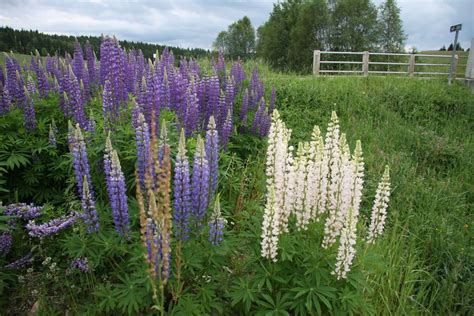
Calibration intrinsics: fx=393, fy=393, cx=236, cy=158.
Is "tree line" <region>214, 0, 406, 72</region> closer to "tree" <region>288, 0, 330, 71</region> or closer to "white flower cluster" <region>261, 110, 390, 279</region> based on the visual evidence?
"tree" <region>288, 0, 330, 71</region>

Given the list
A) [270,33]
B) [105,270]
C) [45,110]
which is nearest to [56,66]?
[45,110]

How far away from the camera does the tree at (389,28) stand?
3194 centimetres

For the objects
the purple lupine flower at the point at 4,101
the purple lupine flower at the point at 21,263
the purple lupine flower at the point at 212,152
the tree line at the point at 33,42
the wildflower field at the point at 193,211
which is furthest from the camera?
the tree line at the point at 33,42

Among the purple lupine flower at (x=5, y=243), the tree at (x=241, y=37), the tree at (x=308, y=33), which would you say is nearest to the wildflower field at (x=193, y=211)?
the purple lupine flower at (x=5, y=243)

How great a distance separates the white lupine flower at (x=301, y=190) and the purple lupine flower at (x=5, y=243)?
9.24ft

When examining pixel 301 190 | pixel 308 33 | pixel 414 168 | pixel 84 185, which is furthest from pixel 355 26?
pixel 84 185

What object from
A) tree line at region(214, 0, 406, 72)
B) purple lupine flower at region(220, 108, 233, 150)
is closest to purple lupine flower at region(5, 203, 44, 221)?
purple lupine flower at region(220, 108, 233, 150)

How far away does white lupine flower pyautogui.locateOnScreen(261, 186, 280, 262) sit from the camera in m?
2.78

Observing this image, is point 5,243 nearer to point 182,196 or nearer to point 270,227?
point 182,196

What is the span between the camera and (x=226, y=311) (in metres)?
3.27

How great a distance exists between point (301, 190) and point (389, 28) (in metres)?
33.2

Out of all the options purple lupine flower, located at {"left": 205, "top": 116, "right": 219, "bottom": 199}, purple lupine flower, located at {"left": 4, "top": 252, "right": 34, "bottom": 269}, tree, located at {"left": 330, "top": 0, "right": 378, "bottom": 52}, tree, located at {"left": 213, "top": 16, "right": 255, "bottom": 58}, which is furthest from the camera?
tree, located at {"left": 213, "top": 16, "right": 255, "bottom": 58}

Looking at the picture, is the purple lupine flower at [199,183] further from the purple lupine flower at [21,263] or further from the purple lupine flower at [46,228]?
the purple lupine flower at [21,263]

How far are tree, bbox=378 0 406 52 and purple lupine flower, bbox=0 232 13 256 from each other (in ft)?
108
